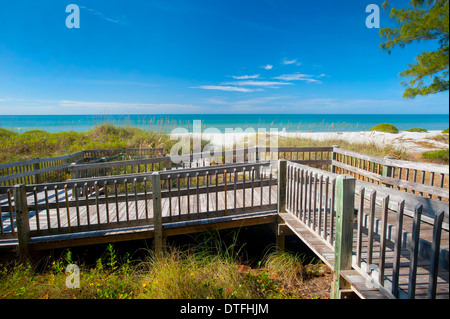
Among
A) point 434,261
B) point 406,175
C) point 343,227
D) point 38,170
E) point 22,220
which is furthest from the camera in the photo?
point 38,170

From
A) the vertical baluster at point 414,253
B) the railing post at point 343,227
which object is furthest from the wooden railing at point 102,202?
the vertical baluster at point 414,253

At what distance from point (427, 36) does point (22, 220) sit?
4620mm

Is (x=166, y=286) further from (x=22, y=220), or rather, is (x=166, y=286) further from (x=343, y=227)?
(x=22, y=220)

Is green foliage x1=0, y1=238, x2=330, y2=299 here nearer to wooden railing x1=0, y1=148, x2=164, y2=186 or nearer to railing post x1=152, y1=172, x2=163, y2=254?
railing post x1=152, y1=172, x2=163, y2=254

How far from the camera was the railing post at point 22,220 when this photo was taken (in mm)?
3387

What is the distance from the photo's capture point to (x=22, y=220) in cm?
346

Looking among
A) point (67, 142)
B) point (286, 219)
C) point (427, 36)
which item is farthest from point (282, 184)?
point (67, 142)

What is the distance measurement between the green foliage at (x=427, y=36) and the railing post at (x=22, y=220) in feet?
14.4

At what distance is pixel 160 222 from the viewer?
3.85m

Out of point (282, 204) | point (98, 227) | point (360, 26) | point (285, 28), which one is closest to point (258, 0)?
point (285, 28)

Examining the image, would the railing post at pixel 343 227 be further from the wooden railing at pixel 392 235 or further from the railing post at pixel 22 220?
the railing post at pixel 22 220

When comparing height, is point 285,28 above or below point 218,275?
above

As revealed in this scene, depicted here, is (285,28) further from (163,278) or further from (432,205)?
(163,278)
